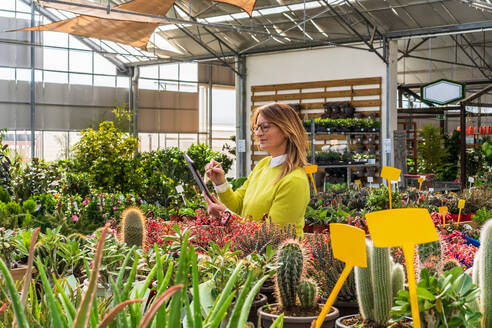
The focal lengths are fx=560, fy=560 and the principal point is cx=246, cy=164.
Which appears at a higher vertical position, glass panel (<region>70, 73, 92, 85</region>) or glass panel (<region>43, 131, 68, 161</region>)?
glass panel (<region>70, 73, 92, 85</region>)

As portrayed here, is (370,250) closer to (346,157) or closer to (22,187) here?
(22,187)

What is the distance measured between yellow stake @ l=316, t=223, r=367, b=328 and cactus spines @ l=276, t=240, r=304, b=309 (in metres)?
0.26

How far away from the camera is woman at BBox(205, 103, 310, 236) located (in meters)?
2.46

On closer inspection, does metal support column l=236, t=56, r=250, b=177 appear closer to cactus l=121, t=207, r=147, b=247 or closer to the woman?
the woman

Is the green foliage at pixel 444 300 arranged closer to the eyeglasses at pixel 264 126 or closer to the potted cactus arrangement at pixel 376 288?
the potted cactus arrangement at pixel 376 288

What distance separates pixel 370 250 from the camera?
1.03m

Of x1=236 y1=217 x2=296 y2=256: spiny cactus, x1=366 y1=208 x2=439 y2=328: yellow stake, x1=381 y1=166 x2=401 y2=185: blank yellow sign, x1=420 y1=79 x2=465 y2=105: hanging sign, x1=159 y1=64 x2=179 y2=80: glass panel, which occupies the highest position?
x1=159 y1=64 x2=179 y2=80: glass panel

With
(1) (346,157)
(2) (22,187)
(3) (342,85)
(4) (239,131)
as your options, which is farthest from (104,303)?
(4) (239,131)

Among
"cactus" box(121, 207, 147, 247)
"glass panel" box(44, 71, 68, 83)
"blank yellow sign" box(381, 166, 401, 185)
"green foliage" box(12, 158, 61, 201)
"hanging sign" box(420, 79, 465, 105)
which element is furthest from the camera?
"glass panel" box(44, 71, 68, 83)

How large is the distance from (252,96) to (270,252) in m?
12.7

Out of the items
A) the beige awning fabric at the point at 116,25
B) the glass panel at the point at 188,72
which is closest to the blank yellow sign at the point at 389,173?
the beige awning fabric at the point at 116,25

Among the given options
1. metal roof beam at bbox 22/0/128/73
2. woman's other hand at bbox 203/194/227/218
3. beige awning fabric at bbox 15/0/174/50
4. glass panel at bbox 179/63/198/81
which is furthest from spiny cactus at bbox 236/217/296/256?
glass panel at bbox 179/63/198/81

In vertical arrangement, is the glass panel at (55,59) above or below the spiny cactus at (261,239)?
above

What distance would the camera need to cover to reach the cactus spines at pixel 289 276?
1185 mm
